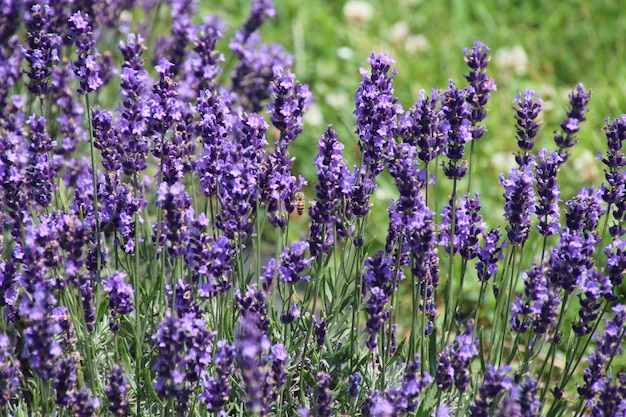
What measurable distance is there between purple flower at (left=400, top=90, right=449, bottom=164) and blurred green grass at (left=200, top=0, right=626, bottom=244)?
251 centimetres

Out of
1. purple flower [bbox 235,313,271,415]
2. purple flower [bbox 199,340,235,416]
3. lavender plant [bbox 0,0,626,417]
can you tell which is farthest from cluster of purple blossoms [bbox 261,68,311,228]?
purple flower [bbox 199,340,235,416]

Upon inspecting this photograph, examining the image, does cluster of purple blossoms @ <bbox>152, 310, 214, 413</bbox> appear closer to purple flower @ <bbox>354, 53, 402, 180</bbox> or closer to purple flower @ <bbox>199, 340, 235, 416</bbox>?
purple flower @ <bbox>199, 340, 235, 416</bbox>

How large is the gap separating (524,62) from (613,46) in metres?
0.91

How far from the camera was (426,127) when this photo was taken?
268 centimetres

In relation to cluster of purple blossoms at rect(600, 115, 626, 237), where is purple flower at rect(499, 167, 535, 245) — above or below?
below

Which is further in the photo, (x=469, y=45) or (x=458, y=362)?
(x=469, y=45)

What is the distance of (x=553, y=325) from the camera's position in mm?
2498

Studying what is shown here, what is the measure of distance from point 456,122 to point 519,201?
329mm

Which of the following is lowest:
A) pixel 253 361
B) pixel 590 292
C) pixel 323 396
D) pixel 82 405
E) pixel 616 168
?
pixel 82 405

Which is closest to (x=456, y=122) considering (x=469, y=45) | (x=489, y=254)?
(x=489, y=254)

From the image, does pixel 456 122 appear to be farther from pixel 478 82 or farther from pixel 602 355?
pixel 602 355

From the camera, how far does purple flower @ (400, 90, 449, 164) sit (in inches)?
105

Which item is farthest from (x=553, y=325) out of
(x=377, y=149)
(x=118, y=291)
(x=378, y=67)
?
(x=118, y=291)

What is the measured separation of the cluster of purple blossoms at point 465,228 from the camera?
2.79m
